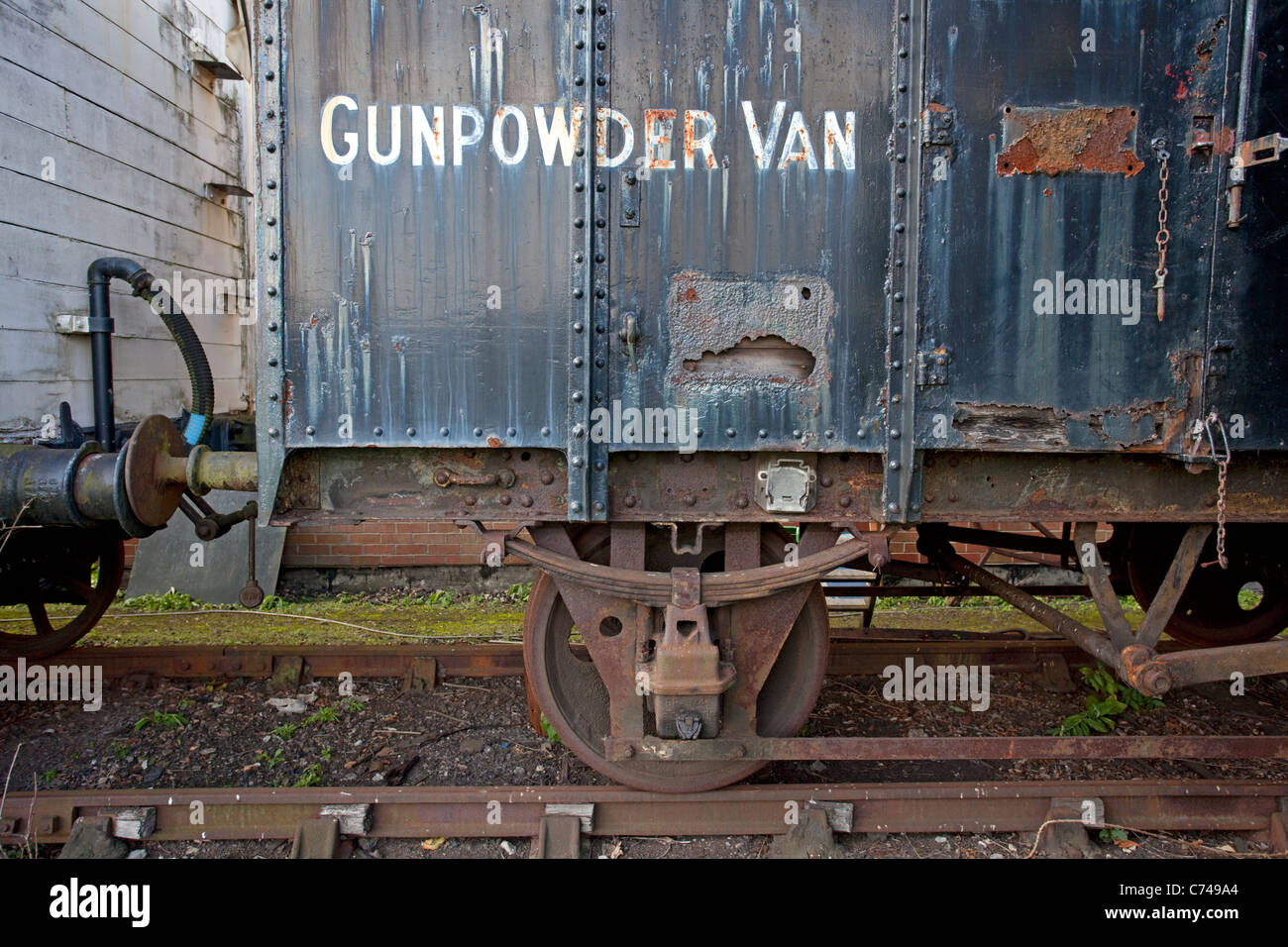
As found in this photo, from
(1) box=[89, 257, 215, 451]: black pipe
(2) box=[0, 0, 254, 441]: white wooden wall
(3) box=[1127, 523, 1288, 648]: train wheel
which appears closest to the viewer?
(3) box=[1127, 523, 1288, 648]: train wheel

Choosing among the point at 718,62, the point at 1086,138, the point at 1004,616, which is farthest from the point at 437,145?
the point at 1004,616

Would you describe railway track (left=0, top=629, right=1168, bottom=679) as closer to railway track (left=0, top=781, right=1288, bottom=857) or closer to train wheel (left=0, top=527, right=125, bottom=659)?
train wheel (left=0, top=527, right=125, bottom=659)

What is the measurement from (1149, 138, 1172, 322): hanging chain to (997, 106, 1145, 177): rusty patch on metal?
2.9 inches

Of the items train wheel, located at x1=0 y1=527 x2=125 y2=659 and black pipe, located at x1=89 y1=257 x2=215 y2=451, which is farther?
black pipe, located at x1=89 y1=257 x2=215 y2=451

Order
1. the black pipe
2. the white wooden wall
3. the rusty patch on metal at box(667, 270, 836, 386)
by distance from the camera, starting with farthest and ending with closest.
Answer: the black pipe
the white wooden wall
the rusty patch on metal at box(667, 270, 836, 386)

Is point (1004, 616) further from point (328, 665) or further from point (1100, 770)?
point (328, 665)

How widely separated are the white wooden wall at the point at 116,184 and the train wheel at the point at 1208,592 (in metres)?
6.66

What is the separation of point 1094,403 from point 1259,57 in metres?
1.35

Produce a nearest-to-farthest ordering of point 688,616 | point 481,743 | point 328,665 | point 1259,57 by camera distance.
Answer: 1. point 1259,57
2. point 688,616
3. point 481,743
4. point 328,665

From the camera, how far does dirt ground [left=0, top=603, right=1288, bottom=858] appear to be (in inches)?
135

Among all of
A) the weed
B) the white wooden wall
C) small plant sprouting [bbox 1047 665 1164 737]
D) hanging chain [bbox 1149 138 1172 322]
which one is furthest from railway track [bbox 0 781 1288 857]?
the weed

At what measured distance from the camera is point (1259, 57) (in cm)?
292

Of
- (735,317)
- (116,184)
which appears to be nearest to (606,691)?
(735,317)

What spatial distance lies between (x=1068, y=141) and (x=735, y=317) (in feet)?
4.52
